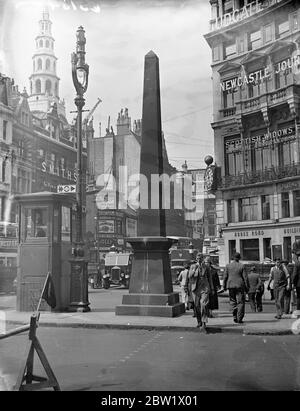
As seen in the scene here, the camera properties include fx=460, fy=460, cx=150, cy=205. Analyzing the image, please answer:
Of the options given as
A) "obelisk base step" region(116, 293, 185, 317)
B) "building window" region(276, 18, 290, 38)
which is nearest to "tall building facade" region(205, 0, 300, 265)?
"building window" region(276, 18, 290, 38)

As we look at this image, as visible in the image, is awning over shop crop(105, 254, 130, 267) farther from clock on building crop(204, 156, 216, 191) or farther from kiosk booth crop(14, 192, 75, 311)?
kiosk booth crop(14, 192, 75, 311)

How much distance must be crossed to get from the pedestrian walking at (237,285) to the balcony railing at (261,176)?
1324cm

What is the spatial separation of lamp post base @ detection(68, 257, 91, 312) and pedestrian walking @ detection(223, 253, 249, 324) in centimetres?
352

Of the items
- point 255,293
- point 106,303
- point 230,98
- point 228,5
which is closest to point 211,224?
point 230,98

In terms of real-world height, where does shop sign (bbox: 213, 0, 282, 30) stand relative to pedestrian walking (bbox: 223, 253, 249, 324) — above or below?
above

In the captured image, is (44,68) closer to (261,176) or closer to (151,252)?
(151,252)

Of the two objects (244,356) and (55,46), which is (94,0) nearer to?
(55,46)

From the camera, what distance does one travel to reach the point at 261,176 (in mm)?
23422

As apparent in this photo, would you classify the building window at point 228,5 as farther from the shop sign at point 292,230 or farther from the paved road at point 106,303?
the shop sign at point 292,230

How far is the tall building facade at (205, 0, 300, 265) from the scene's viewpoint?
15.5 metres

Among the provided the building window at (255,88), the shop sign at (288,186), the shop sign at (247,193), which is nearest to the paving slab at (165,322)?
the building window at (255,88)

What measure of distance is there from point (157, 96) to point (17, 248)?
15.5ft

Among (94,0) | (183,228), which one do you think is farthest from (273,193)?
(94,0)

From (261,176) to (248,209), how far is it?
2268 millimetres
